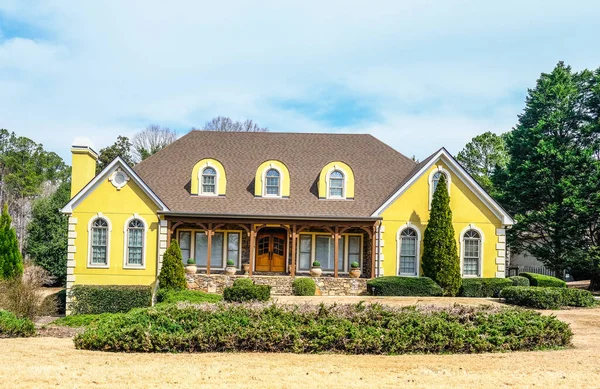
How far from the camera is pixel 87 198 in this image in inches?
1025

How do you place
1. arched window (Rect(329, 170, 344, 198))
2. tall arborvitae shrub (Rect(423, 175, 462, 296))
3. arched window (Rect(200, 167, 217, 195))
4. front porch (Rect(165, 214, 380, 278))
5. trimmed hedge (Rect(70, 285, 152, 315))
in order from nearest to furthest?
trimmed hedge (Rect(70, 285, 152, 315)), tall arborvitae shrub (Rect(423, 175, 462, 296)), front porch (Rect(165, 214, 380, 278)), arched window (Rect(200, 167, 217, 195)), arched window (Rect(329, 170, 344, 198))

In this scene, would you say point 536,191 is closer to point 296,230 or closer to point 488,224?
point 488,224

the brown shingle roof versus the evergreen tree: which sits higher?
the brown shingle roof

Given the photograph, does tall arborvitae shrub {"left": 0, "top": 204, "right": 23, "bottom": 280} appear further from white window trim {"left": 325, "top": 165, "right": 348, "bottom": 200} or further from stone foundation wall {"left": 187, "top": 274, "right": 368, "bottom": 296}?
white window trim {"left": 325, "top": 165, "right": 348, "bottom": 200}

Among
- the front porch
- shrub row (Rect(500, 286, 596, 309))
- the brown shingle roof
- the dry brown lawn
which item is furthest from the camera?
the front porch

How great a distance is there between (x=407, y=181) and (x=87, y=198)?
14053mm

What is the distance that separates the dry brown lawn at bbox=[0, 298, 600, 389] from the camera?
→ 936 centimetres

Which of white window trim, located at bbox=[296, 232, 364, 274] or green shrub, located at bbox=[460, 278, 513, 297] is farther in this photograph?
white window trim, located at bbox=[296, 232, 364, 274]

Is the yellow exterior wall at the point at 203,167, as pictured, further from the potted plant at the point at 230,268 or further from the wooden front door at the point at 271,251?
the potted plant at the point at 230,268

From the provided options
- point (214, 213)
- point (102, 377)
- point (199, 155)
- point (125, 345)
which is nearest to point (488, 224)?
point (214, 213)

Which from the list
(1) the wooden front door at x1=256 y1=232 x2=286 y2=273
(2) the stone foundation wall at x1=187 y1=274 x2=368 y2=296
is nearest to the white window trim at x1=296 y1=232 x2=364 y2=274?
(1) the wooden front door at x1=256 y1=232 x2=286 y2=273

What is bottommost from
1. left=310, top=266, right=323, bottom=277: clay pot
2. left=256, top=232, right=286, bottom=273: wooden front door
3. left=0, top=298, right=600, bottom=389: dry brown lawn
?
left=0, top=298, right=600, bottom=389: dry brown lawn

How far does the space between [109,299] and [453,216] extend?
14.9 m

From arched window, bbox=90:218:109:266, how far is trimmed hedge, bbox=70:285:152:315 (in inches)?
103
